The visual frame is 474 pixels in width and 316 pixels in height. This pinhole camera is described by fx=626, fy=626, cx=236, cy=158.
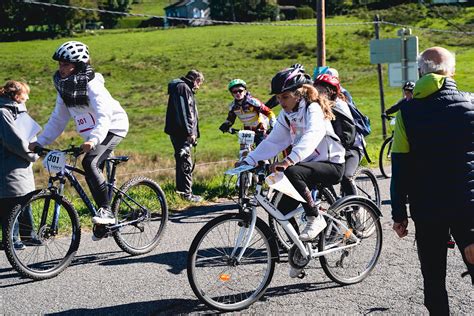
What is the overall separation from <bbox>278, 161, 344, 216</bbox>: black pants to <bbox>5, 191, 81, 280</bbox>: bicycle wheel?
1.98 meters

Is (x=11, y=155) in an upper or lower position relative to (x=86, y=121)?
lower

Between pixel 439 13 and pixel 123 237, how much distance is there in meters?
72.6

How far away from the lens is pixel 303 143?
4914 millimetres

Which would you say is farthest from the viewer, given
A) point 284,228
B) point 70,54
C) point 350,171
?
point 350,171

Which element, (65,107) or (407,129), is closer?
(407,129)

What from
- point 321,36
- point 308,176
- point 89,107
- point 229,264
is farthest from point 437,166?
Result: point 321,36

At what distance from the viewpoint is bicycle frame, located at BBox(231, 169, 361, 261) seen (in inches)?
190

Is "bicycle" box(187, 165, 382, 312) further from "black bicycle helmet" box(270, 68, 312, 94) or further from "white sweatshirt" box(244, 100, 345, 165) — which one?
"black bicycle helmet" box(270, 68, 312, 94)

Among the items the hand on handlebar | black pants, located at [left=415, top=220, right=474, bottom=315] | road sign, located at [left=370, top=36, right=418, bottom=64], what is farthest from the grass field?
black pants, located at [left=415, top=220, right=474, bottom=315]

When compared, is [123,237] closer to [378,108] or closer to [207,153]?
[207,153]

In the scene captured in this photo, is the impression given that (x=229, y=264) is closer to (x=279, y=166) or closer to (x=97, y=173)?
(x=279, y=166)

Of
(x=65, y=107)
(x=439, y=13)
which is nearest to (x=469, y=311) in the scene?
(x=65, y=107)

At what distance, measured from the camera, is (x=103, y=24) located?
264 ft

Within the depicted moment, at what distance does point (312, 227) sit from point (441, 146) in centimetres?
169
